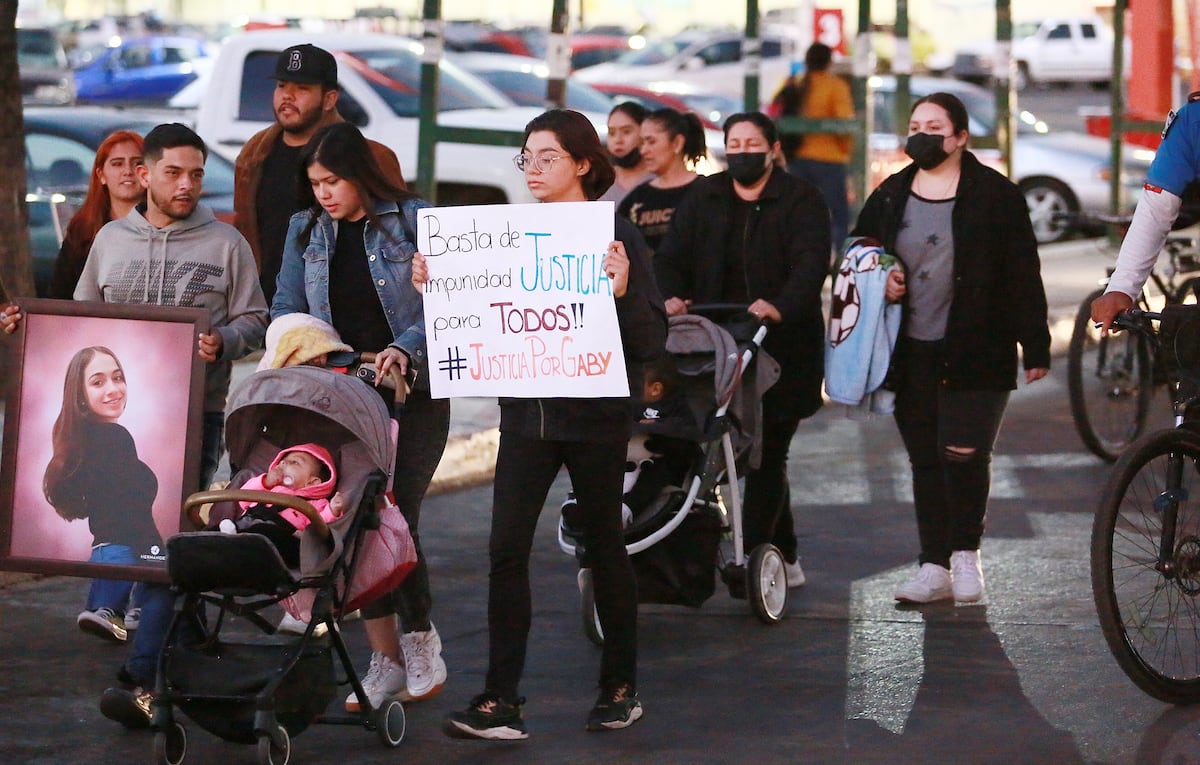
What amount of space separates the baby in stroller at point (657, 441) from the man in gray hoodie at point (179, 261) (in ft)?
4.29

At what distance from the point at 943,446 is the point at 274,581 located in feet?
10.5

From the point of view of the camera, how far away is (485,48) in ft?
136

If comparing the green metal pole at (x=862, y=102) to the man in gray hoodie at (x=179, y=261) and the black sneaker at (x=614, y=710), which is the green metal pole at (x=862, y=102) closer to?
the man in gray hoodie at (x=179, y=261)

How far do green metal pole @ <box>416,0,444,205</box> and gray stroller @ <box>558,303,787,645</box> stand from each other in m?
5.68

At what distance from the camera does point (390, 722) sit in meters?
5.74

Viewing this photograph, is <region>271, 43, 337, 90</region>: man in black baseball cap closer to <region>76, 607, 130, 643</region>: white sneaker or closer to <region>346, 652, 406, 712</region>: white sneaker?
<region>76, 607, 130, 643</region>: white sneaker

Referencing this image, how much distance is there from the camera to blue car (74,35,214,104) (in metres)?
34.2

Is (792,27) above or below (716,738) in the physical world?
above

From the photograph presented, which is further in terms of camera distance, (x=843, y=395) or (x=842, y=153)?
(x=842, y=153)

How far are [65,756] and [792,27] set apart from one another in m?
40.8

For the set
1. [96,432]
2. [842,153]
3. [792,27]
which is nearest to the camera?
[96,432]

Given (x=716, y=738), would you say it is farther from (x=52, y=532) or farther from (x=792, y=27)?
(x=792, y=27)

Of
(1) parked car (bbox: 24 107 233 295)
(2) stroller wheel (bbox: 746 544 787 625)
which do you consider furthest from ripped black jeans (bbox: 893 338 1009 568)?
(1) parked car (bbox: 24 107 233 295)

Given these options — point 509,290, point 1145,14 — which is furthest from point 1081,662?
point 1145,14
